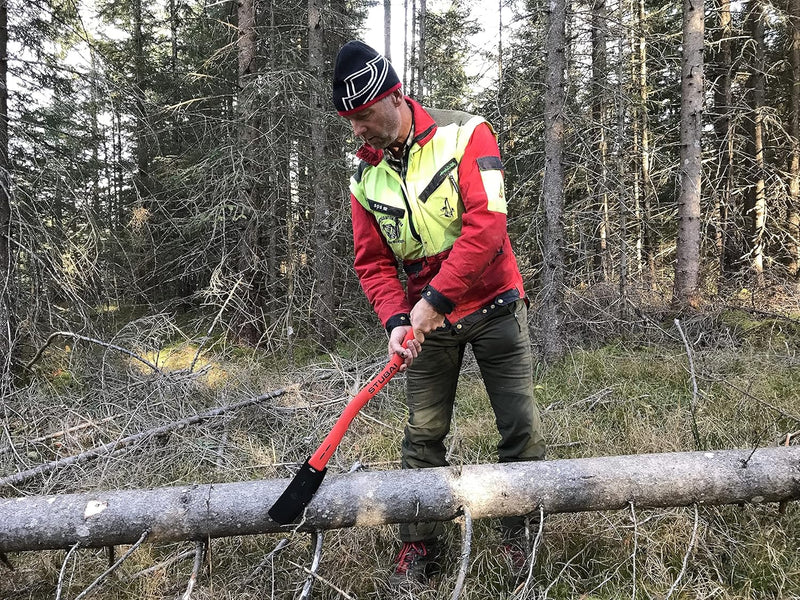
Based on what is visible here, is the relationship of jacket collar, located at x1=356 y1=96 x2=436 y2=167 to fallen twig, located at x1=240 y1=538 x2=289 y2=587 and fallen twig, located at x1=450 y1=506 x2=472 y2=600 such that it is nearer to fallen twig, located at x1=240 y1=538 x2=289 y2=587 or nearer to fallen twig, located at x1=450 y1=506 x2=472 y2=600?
fallen twig, located at x1=450 y1=506 x2=472 y2=600

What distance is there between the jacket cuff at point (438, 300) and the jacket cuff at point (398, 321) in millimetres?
272

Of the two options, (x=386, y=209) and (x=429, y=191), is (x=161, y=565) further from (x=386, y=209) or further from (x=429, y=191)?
(x=429, y=191)

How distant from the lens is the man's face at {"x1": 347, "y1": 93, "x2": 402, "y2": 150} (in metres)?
2.15

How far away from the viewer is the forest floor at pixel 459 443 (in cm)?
238

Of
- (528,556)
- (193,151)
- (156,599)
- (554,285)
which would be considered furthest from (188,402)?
(193,151)

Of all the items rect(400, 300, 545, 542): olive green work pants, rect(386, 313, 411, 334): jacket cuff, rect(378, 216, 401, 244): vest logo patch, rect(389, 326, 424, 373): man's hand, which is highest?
rect(378, 216, 401, 244): vest logo patch

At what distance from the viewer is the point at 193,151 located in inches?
389

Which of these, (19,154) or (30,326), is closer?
(30,326)

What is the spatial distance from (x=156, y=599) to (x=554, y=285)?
443 cm

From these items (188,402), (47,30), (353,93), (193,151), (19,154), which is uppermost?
(47,30)

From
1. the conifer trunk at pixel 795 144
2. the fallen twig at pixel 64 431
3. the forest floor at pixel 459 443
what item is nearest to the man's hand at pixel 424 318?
the forest floor at pixel 459 443

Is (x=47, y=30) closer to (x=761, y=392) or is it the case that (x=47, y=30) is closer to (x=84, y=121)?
(x=84, y=121)

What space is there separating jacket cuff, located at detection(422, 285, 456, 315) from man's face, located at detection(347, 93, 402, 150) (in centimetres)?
70

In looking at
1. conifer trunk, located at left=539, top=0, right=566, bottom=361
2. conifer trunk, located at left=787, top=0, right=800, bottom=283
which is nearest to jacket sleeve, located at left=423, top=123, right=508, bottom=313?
conifer trunk, located at left=539, top=0, right=566, bottom=361
